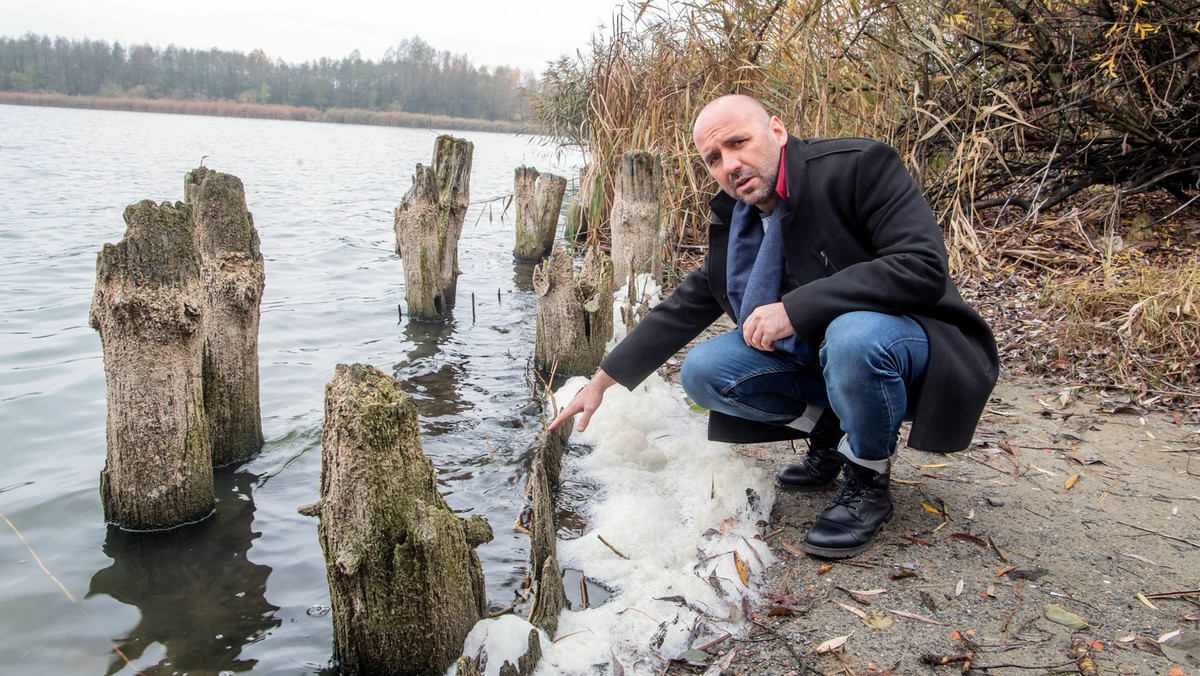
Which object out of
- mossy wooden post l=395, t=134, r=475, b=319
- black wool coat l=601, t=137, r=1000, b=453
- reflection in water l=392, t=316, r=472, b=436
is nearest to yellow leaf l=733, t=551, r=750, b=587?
black wool coat l=601, t=137, r=1000, b=453

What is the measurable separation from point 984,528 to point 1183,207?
4.40 metres

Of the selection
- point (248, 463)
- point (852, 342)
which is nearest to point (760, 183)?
point (852, 342)

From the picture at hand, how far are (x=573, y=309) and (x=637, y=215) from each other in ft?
5.88

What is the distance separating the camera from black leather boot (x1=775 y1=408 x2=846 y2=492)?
11.8ft

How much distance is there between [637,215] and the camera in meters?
7.09

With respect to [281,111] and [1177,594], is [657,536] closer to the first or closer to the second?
[1177,594]

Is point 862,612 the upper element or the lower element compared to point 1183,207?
lower

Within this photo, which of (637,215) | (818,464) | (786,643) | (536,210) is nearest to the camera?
(786,643)

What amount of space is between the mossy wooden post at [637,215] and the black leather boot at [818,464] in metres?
3.48

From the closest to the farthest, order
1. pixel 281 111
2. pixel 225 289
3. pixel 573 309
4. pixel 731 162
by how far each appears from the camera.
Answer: pixel 731 162 < pixel 225 289 < pixel 573 309 < pixel 281 111

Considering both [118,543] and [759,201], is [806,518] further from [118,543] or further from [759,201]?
[118,543]

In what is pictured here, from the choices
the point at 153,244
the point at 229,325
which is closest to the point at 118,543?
the point at 229,325

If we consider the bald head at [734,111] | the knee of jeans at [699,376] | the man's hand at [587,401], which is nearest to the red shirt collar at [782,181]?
the bald head at [734,111]

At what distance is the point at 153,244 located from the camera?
3.38m
